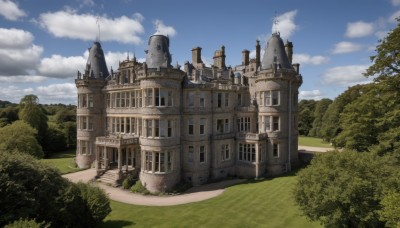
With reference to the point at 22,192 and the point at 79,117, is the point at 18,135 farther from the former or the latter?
the point at 22,192

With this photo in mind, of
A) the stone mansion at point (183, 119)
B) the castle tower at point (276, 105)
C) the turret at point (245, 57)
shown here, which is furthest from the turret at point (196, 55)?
the castle tower at point (276, 105)

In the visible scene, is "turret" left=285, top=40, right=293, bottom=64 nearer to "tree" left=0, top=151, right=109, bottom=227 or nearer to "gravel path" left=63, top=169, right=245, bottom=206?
"gravel path" left=63, top=169, right=245, bottom=206

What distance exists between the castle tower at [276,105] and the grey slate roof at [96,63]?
2280 centimetres

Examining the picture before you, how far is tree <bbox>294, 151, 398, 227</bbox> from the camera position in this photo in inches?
577

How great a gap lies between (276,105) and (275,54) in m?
6.85

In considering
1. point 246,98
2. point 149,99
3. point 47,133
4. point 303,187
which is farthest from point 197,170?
point 47,133

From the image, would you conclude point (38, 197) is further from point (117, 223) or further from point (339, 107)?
point (339, 107)

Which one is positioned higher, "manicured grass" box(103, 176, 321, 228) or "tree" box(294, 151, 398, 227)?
"tree" box(294, 151, 398, 227)

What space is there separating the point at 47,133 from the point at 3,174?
2124 inches

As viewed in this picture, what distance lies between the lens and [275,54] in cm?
3575

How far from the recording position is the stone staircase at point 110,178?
3188 cm

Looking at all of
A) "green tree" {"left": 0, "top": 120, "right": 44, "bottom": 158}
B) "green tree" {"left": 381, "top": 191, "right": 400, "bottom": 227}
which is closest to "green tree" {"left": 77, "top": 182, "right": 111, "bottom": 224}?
"green tree" {"left": 381, "top": 191, "right": 400, "bottom": 227}

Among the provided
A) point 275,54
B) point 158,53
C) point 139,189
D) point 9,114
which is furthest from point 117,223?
point 9,114

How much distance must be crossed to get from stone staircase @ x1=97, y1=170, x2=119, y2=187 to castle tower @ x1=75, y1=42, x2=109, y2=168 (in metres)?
7.65
